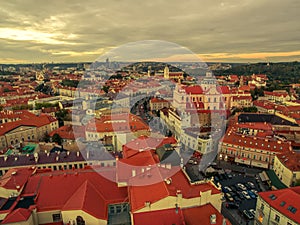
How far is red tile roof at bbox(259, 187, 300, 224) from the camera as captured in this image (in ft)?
69.0

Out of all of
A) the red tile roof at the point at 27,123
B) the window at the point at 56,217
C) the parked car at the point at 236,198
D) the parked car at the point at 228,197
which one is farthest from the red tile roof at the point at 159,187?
the red tile roof at the point at 27,123

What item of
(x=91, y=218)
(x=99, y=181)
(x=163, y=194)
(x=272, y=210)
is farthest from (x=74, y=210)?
(x=272, y=210)

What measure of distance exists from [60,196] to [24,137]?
36.8 m

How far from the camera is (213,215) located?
18953 millimetres

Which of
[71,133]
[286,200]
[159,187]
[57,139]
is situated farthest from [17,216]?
[71,133]

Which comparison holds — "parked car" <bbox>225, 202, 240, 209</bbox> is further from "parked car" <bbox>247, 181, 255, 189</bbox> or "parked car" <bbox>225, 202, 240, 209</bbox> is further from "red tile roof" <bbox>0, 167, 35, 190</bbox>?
"red tile roof" <bbox>0, 167, 35, 190</bbox>

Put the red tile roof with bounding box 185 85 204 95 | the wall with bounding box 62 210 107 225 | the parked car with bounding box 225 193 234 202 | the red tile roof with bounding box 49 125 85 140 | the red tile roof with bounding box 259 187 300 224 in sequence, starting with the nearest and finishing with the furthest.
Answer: the wall with bounding box 62 210 107 225
the red tile roof with bounding box 259 187 300 224
the parked car with bounding box 225 193 234 202
the red tile roof with bounding box 49 125 85 140
the red tile roof with bounding box 185 85 204 95

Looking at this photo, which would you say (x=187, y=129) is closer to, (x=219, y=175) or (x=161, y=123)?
(x=219, y=175)

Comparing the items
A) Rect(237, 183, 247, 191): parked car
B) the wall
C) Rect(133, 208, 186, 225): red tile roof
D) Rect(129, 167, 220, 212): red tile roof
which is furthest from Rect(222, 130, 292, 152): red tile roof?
the wall

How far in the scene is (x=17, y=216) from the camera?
761 inches

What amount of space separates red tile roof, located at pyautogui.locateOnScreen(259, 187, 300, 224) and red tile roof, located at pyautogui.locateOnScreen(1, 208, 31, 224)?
23.7 metres

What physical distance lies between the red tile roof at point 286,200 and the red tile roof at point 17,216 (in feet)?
77.7

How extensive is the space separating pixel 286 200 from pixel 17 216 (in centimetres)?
2550

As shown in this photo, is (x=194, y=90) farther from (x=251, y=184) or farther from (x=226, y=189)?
(x=226, y=189)
